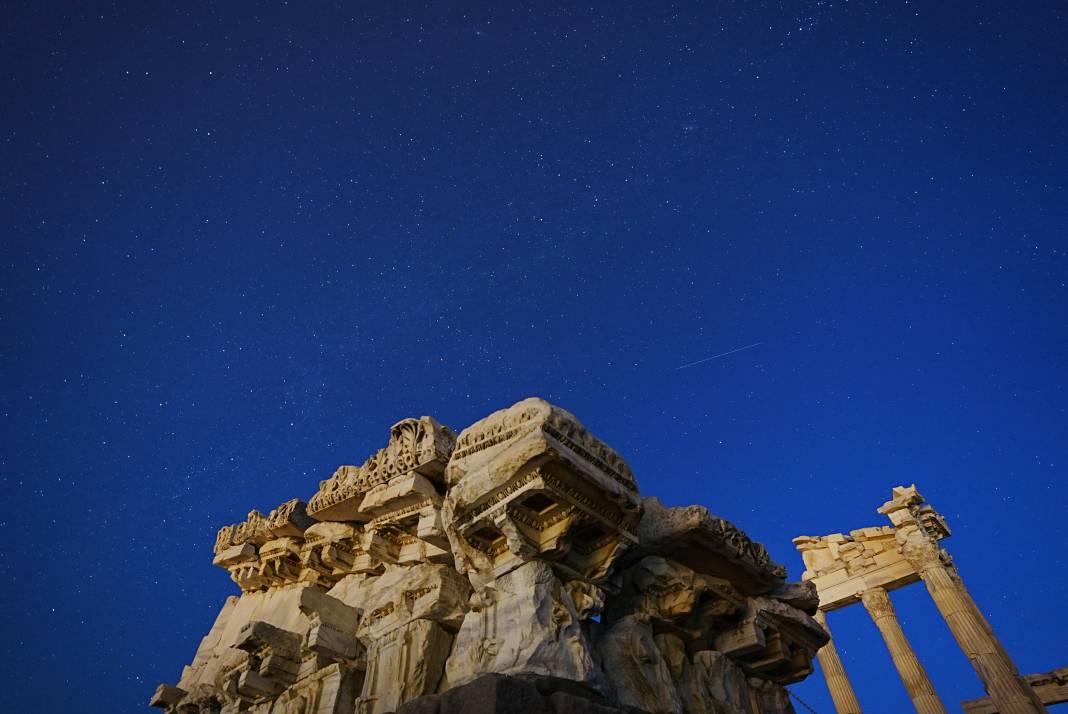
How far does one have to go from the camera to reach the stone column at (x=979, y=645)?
16156 millimetres

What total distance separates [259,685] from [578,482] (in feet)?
13.9

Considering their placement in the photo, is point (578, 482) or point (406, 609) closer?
point (578, 482)

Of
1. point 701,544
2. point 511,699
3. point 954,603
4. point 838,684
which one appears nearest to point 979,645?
point 954,603

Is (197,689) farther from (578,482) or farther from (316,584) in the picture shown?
(578,482)

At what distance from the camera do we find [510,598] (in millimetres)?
5074

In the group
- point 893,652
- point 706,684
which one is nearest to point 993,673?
point 893,652

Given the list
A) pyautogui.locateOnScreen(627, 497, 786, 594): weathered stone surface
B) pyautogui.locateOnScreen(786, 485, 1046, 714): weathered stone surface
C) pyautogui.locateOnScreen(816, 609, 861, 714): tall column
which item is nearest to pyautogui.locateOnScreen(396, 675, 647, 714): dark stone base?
pyautogui.locateOnScreen(627, 497, 786, 594): weathered stone surface

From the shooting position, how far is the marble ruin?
16.8 metres

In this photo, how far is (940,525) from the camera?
19328 millimetres

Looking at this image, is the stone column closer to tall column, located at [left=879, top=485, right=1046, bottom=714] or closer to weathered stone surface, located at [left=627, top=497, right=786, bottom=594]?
tall column, located at [left=879, top=485, right=1046, bottom=714]

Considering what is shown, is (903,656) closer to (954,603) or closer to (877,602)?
(877,602)

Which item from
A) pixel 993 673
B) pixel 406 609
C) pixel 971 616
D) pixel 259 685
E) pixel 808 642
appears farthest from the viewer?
pixel 971 616

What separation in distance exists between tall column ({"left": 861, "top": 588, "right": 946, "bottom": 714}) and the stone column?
1.39 m

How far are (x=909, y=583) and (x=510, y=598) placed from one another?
19635 mm
